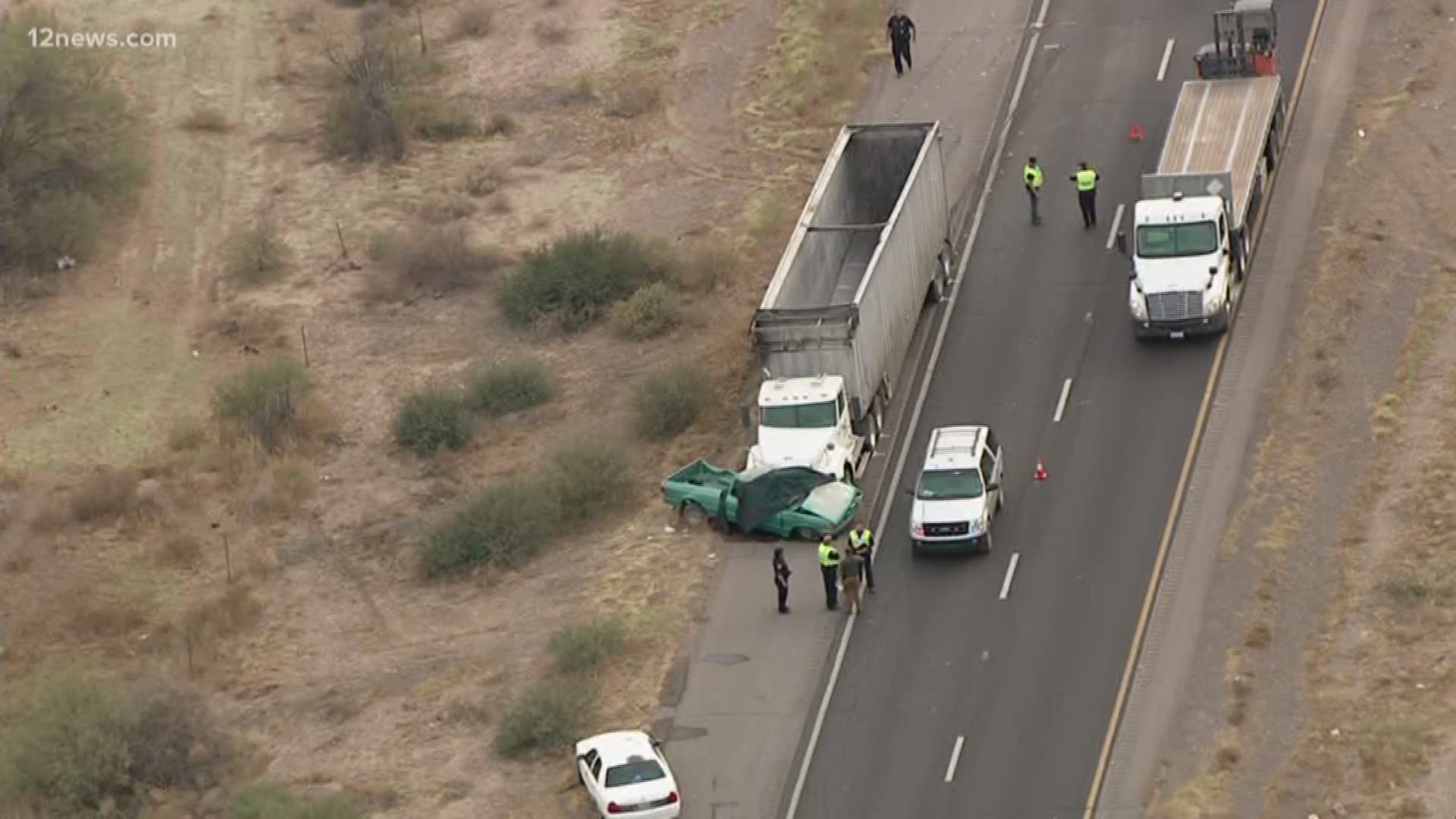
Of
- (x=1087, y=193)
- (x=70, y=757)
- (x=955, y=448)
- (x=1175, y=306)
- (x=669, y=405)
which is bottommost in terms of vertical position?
(x=70, y=757)

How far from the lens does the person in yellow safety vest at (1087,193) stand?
62.6m

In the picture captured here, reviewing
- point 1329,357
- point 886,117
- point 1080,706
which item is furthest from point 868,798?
point 886,117

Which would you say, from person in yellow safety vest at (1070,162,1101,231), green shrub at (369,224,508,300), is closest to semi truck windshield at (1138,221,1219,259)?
person in yellow safety vest at (1070,162,1101,231)

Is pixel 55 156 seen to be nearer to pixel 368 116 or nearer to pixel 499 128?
pixel 368 116

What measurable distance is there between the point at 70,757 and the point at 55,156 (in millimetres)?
24523

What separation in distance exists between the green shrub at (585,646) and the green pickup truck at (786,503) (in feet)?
12.0

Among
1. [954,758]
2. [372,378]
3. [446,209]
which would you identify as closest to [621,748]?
[954,758]

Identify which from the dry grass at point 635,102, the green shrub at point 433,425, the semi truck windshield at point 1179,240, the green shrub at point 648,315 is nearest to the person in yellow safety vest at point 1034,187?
the semi truck windshield at point 1179,240

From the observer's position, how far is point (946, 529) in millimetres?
52281

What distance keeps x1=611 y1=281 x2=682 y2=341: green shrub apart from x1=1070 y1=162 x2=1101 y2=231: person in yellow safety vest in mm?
8641

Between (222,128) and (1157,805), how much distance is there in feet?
121

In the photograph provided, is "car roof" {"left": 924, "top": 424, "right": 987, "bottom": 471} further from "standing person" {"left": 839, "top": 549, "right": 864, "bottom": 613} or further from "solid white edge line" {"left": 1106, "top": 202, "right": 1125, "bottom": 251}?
"solid white edge line" {"left": 1106, "top": 202, "right": 1125, "bottom": 251}

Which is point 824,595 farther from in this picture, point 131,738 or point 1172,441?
point 131,738

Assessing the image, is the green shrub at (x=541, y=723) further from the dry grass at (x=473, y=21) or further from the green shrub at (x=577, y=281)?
the dry grass at (x=473, y=21)
